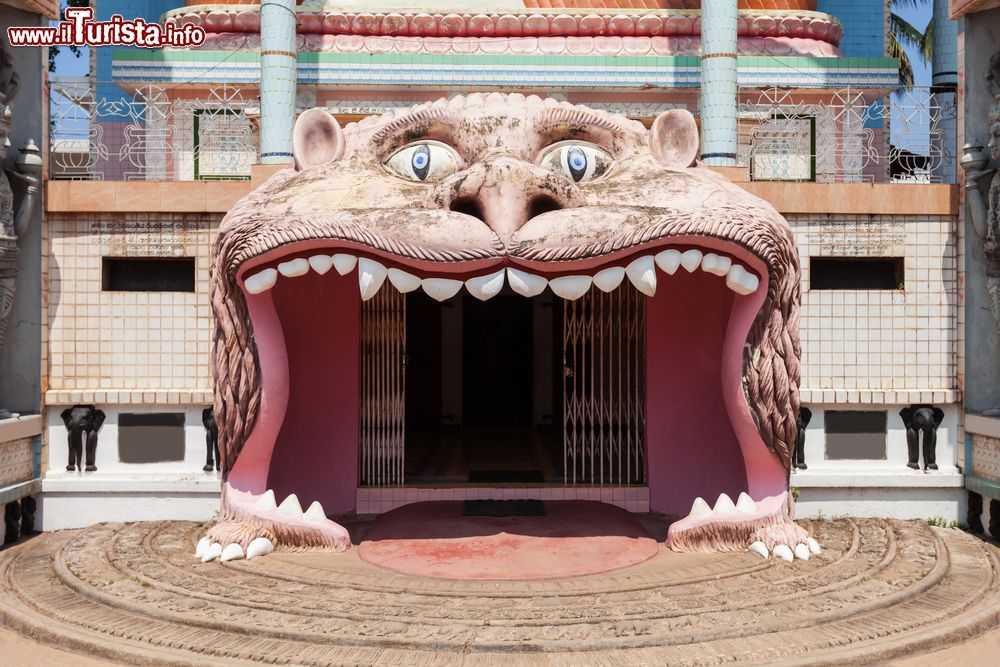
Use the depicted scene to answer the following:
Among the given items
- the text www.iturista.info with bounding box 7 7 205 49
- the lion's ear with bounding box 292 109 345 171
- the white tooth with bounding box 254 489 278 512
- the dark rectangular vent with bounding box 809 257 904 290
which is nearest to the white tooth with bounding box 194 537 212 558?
the white tooth with bounding box 254 489 278 512

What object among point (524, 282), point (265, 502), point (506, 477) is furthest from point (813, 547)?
point (265, 502)

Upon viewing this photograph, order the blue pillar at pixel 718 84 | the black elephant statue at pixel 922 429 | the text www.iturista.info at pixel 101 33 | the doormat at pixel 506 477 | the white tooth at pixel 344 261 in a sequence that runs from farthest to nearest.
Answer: the blue pillar at pixel 718 84 < the doormat at pixel 506 477 < the black elephant statue at pixel 922 429 < the text www.iturista.info at pixel 101 33 < the white tooth at pixel 344 261

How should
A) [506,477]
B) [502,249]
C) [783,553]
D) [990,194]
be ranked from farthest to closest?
[506,477] < [990,194] < [783,553] < [502,249]

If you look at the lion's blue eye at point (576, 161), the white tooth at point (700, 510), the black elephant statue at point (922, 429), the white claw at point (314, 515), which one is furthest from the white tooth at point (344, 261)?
the black elephant statue at point (922, 429)

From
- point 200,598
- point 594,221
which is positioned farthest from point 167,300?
point 594,221

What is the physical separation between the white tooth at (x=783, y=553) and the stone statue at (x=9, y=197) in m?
5.68

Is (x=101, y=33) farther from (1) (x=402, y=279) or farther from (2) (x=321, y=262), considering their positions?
(1) (x=402, y=279)

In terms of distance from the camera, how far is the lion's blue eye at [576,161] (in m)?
5.55

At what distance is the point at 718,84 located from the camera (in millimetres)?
10234

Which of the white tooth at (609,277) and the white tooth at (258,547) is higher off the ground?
the white tooth at (609,277)

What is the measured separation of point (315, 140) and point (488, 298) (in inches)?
68.4

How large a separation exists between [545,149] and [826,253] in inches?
109

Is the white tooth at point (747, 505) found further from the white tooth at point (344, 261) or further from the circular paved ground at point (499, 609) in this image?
the white tooth at point (344, 261)

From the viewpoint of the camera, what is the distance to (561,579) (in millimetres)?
5148
